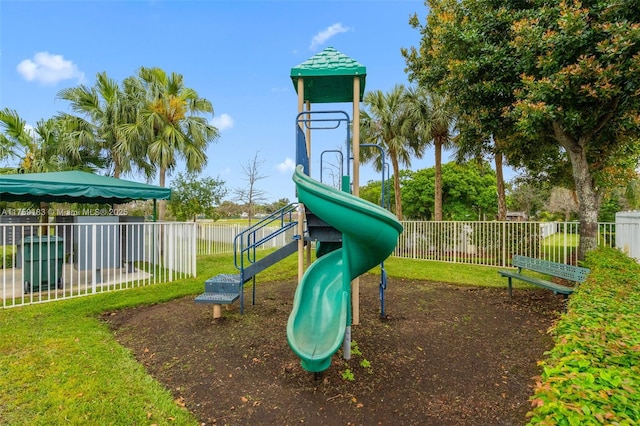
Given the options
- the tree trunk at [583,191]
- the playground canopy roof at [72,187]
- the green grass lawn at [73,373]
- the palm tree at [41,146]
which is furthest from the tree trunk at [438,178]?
the palm tree at [41,146]

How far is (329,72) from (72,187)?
6.63m

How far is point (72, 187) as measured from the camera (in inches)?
274

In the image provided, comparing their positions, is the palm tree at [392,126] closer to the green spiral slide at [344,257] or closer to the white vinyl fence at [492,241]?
the white vinyl fence at [492,241]

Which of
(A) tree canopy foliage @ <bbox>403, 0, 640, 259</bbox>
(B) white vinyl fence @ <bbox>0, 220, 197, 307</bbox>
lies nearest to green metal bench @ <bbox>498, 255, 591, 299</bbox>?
(A) tree canopy foliage @ <bbox>403, 0, 640, 259</bbox>

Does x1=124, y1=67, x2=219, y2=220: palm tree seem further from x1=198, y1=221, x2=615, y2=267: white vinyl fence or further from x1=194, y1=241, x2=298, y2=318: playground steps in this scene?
x1=194, y1=241, x2=298, y2=318: playground steps

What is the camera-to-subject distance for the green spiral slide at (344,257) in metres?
2.96

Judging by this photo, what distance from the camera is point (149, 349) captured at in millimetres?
3979

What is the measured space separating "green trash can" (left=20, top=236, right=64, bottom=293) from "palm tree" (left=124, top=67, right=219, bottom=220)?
549cm

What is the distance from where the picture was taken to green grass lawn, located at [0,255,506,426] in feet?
8.52

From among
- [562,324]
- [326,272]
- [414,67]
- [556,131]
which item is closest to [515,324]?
[562,324]

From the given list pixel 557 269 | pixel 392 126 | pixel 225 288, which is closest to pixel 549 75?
pixel 557 269

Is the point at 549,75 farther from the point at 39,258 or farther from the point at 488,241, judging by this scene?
the point at 39,258

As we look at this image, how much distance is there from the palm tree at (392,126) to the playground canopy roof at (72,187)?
1036 cm

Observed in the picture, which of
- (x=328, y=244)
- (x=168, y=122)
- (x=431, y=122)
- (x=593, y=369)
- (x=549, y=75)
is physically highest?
(x=431, y=122)
